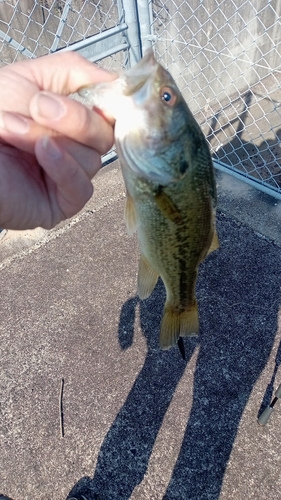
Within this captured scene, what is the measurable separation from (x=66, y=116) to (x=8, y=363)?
7.67ft

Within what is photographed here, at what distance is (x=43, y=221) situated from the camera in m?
1.65

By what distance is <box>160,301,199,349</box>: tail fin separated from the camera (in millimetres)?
1871

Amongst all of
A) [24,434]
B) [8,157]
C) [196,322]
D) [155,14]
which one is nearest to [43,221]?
[8,157]

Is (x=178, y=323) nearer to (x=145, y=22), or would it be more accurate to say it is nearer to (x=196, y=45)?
(x=145, y=22)

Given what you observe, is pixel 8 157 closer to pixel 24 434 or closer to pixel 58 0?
pixel 24 434

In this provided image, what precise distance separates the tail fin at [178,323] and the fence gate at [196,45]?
2491mm

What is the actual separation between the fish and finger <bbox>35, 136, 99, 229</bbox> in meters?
0.16

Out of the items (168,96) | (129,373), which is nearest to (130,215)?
(168,96)

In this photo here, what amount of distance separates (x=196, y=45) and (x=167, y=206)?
13.9ft

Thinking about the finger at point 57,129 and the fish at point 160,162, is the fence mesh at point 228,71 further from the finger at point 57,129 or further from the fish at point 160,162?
the finger at point 57,129

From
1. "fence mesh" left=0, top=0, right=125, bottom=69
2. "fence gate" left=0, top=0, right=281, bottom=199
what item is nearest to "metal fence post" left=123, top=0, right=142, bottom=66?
"fence gate" left=0, top=0, right=281, bottom=199

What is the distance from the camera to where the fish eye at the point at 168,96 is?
1360mm

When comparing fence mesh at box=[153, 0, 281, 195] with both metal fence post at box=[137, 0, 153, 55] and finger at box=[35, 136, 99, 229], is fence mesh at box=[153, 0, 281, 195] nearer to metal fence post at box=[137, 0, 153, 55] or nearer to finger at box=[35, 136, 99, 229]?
metal fence post at box=[137, 0, 153, 55]

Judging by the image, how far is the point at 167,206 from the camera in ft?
4.93
